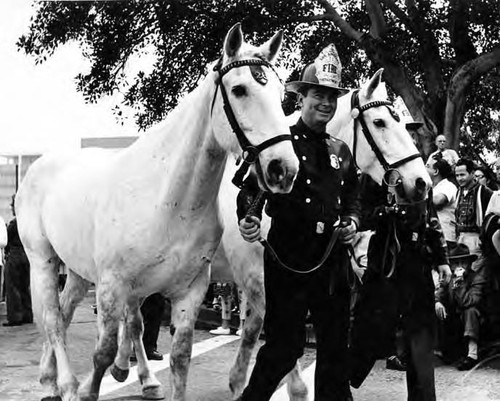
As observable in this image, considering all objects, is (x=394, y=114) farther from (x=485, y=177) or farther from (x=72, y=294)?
(x=485, y=177)

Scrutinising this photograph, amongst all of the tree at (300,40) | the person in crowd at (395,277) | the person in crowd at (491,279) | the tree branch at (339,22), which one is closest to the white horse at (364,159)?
the person in crowd at (395,277)

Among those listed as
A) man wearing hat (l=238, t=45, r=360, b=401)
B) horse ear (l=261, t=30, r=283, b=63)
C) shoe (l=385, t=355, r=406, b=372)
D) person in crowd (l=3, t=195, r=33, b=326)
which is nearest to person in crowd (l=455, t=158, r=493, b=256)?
shoe (l=385, t=355, r=406, b=372)

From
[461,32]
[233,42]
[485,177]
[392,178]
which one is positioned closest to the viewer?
[233,42]

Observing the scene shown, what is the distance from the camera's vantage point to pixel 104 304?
15.6 feet

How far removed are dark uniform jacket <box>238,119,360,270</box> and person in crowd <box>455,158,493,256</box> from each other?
4.51 meters

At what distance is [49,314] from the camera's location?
607 cm

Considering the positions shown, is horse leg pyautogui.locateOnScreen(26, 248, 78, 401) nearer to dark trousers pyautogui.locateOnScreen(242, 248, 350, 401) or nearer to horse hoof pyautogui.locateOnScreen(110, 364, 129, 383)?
horse hoof pyautogui.locateOnScreen(110, 364, 129, 383)

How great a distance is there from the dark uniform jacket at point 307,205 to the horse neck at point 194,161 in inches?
16.3

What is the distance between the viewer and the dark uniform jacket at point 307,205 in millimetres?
4293

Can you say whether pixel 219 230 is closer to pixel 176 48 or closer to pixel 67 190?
pixel 67 190

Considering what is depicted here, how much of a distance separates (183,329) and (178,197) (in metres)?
0.83

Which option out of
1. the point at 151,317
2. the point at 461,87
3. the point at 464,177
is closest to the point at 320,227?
the point at 151,317

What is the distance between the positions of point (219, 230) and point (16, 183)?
13191 mm

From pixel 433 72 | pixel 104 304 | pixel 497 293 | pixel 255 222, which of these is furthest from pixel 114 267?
pixel 433 72
